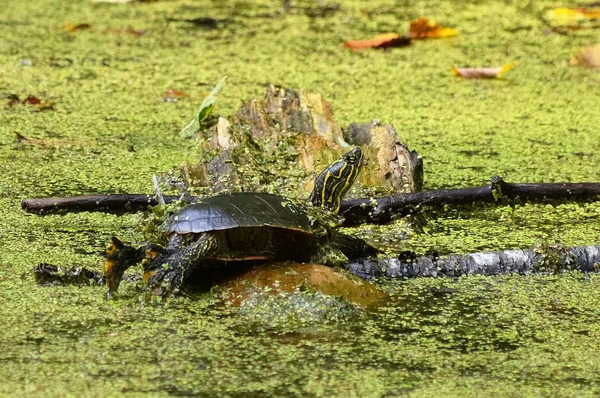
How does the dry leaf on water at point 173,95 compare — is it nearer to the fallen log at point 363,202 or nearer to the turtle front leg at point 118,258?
the fallen log at point 363,202

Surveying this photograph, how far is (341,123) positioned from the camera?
12.2 ft

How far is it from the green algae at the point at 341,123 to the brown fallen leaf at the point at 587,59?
58 mm

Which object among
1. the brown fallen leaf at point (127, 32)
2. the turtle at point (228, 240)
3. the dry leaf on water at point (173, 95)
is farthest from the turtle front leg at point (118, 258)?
the brown fallen leaf at point (127, 32)

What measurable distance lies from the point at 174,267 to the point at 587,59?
2912mm

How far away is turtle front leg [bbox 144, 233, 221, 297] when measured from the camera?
2.18 metres

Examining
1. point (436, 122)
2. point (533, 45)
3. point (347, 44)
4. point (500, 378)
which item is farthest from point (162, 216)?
point (533, 45)

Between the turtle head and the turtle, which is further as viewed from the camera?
the turtle head

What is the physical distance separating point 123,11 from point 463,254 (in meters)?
3.23

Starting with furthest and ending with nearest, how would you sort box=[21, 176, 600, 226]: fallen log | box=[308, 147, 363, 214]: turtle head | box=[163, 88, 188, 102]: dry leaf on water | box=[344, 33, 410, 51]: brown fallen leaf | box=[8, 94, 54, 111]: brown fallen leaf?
1. box=[344, 33, 410, 51]: brown fallen leaf
2. box=[163, 88, 188, 102]: dry leaf on water
3. box=[8, 94, 54, 111]: brown fallen leaf
4. box=[21, 176, 600, 226]: fallen log
5. box=[308, 147, 363, 214]: turtle head

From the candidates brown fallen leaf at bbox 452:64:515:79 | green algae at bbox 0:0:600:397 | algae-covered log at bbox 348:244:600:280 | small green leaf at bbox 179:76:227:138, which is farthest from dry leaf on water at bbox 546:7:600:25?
algae-covered log at bbox 348:244:600:280

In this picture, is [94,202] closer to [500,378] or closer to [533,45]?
[500,378]

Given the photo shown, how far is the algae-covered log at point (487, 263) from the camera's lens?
240 cm

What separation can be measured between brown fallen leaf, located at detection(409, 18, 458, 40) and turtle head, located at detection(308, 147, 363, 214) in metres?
2.37

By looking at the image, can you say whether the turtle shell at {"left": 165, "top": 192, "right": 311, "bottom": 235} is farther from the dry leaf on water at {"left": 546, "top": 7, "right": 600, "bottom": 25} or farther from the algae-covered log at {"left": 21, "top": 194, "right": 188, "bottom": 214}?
the dry leaf on water at {"left": 546, "top": 7, "right": 600, "bottom": 25}
